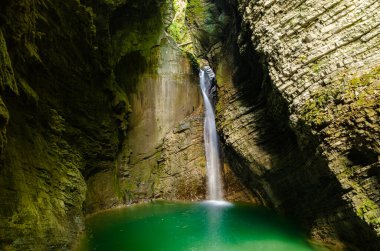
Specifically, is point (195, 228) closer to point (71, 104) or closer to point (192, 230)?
point (192, 230)

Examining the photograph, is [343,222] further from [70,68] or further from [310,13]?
[70,68]

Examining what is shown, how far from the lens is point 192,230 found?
1327 cm

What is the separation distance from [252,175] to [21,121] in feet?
36.0

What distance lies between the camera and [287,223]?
13586 millimetres

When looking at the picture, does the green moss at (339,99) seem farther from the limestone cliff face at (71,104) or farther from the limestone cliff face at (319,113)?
the limestone cliff face at (71,104)

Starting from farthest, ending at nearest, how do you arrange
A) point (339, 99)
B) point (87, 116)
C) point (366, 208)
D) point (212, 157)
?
point (212, 157)
point (87, 116)
point (339, 99)
point (366, 208)

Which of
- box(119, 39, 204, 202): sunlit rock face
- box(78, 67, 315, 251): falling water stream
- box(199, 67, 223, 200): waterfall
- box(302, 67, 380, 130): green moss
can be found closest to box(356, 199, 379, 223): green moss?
box(302, 67, 380, 130): green moss

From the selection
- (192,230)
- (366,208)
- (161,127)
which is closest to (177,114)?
(161,127)

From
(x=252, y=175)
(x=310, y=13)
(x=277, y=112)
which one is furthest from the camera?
(x=252, y=175)

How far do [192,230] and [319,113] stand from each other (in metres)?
6.98

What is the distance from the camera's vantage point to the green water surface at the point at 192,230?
11277mm

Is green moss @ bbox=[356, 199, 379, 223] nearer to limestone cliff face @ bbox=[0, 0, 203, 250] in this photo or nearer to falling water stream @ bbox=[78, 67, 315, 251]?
falling water stream @ bbox=[78, 67, 315, 251]

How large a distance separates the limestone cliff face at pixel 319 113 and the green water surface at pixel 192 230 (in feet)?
4.34

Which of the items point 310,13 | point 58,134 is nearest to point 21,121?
point 58,134
